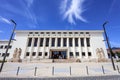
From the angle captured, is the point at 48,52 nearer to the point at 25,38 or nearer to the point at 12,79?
the point at 25,38

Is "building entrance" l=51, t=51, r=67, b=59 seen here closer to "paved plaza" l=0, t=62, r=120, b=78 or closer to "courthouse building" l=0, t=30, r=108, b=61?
"courthouse building" l=0, t=30, r=108, b=61

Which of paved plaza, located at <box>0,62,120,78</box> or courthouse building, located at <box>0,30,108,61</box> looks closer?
paved plaza, located at <box>0,62,120,78</box>

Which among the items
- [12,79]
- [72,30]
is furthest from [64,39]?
[12,79]

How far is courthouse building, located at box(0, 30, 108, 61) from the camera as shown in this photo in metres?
34.6

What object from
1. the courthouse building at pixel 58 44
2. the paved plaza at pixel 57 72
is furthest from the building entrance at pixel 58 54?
the paved plaza at pixel 57 72

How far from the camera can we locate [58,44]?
119ft

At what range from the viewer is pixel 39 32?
3794 centimetres

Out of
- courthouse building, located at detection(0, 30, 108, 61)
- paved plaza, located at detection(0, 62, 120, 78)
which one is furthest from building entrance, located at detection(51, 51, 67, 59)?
paved plaza, located at detection(0, 62, 120, 78)

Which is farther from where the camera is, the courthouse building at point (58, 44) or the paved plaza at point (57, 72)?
the courthouse building at point (58, 44)

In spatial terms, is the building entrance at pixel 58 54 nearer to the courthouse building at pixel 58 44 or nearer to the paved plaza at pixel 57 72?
the courthouse building at pixel 58 44

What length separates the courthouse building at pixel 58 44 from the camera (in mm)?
34562

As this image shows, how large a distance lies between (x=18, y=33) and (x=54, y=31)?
15748 mm

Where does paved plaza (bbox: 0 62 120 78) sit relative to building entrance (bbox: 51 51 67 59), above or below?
below

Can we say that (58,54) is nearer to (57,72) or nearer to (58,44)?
(58,44)
